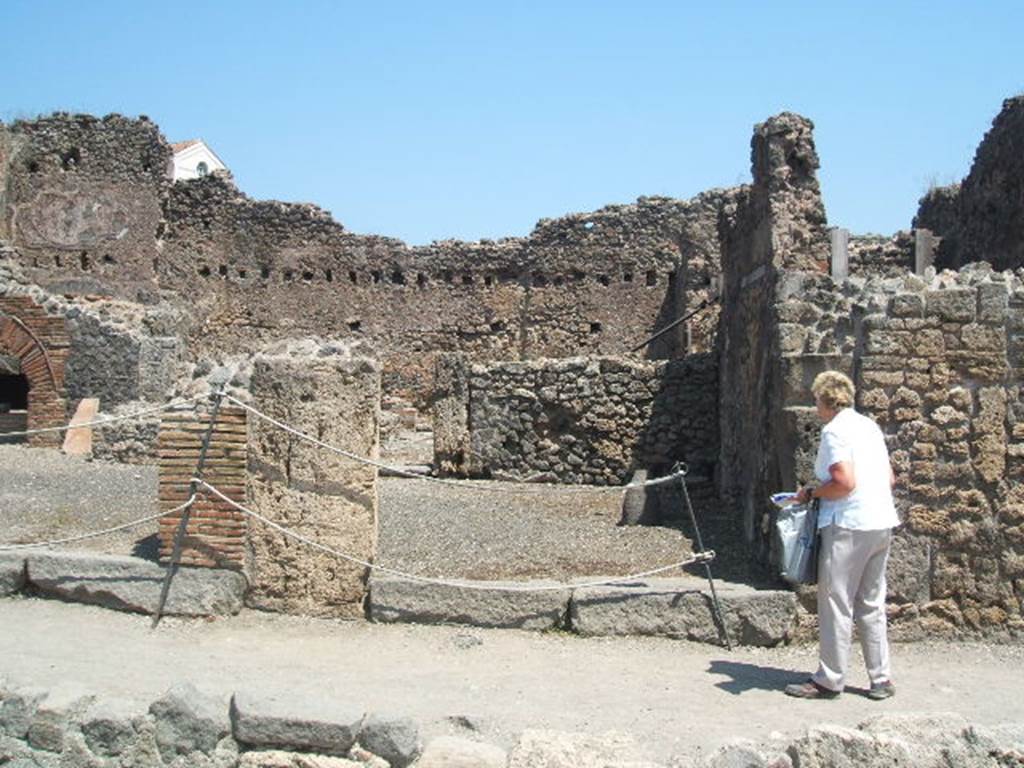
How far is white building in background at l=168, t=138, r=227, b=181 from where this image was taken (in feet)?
139

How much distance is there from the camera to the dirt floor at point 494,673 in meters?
4.90

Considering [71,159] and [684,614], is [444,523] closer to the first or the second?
[684,614]

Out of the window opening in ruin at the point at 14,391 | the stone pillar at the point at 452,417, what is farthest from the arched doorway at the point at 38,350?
the stone pillar at the point at 452,417

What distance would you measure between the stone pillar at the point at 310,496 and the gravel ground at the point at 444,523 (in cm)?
86

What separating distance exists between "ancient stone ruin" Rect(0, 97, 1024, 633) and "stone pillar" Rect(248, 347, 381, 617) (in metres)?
0.01

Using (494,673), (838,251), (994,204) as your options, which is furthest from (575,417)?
(494,673)

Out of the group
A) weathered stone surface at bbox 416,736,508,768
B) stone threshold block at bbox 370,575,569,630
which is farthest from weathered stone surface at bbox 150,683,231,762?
stone threshold block at bbox 370,575,569,630

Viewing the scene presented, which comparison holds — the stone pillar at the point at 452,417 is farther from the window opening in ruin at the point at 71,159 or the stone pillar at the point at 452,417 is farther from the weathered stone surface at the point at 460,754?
the window opening in ruin at the point at 71,159

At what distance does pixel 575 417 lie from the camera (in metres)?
12.7

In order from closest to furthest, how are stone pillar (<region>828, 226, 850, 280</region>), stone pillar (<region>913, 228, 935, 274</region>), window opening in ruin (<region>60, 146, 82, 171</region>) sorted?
stone pillar (<region>828, 226, 850, 280</region>), stone pillar (<region>913, 228, 935, 274</region>), window opening in ruin (<region>60, 146, 82, 171</region>)

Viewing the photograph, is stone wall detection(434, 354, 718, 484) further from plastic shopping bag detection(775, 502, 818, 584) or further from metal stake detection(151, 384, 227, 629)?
plastic shopping bag detection(775, 502, 818, 584)

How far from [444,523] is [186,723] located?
4258 mm

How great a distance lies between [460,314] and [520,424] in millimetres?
9766

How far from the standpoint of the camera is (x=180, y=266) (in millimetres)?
22844
